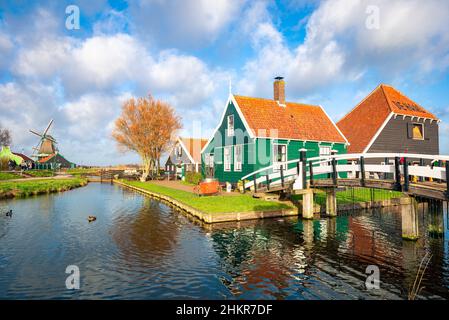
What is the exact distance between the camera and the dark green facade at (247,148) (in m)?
24.4

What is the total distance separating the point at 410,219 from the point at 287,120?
51.9ft

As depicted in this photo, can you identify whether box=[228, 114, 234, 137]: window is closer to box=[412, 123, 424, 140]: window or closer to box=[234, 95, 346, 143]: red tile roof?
box=[234, 95, 346, 143]: red tile roof

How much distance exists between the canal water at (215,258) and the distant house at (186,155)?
85.4ft

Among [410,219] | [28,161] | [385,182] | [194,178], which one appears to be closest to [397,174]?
[385,182]

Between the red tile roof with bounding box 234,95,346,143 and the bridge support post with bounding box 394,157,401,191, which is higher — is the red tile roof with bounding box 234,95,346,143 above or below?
above

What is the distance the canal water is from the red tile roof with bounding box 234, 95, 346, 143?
10.2 metres

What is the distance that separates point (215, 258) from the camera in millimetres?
10523

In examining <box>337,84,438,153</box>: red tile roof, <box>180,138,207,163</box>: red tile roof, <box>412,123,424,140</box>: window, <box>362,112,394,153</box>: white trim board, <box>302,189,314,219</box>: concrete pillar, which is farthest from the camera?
<box>180,138,207,163</box>: red tile roof

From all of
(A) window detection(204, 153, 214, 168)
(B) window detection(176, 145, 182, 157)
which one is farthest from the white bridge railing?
(B) window detection(176, 145, 182, 157)

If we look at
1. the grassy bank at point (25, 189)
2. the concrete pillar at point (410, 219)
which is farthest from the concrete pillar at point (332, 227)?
the grassy bank at point (25, 189)

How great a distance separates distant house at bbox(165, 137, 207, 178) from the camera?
142 ft

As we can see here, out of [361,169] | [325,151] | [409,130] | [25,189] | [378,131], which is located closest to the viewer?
[361,169]

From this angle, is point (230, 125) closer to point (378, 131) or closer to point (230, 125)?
point (230, 125)
